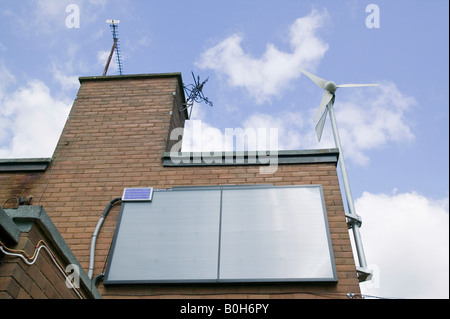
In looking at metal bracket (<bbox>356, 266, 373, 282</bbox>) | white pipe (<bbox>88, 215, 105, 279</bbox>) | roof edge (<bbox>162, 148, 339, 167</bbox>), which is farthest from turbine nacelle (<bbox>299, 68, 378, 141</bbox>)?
white pipe (<bbox>88, 215, 105, 279</bbox>)

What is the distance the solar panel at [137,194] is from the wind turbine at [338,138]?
124 inches

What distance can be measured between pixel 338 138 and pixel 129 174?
413cm

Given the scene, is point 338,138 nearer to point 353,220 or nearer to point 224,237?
point 353,220

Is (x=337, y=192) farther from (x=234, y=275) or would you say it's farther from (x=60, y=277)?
(x=60, y=277)

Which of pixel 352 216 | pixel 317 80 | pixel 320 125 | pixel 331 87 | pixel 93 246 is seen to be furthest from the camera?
pixel 317 80

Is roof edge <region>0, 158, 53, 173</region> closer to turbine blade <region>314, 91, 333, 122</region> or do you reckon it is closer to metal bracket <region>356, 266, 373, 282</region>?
metal bracket <region>356, 266, 373, 282</region>

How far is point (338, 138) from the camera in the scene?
7.72 meters

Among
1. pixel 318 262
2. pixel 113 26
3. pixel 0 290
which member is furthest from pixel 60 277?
pixel 113 26

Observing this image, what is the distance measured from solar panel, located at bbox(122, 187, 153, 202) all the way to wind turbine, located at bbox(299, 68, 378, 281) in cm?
316

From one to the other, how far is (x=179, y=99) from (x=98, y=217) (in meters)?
3.47

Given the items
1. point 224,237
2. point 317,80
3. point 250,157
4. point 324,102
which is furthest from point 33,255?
point 317,80

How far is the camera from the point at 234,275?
5188 millimetres

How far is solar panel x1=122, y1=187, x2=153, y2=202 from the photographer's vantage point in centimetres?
617

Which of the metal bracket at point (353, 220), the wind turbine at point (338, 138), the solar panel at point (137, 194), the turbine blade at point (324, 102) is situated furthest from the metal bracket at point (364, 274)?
the turbine blade at point (324, 102)
